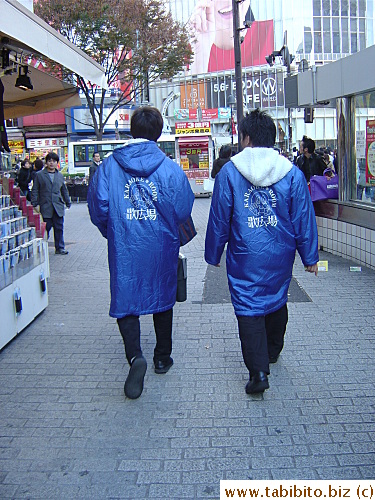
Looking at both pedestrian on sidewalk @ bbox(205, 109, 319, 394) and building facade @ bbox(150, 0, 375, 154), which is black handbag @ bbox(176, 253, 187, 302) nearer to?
pedestrian on sidewalk @ bbox(205, 109, 319, 394)

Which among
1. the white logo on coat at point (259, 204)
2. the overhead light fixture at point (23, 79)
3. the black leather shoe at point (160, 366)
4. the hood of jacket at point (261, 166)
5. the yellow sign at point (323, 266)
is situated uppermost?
the overhead light fixture at point (23, 79)

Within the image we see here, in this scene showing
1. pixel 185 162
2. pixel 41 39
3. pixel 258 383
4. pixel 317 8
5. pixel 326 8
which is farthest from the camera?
pixel 326 8

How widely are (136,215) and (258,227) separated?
798mm

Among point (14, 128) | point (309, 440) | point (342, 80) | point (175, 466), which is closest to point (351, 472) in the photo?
point (309, 440)

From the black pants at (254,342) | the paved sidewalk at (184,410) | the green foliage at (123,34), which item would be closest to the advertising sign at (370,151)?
the paved sidewalk at (184,410)

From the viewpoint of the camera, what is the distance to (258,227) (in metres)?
3.90

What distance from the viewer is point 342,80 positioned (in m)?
8.15

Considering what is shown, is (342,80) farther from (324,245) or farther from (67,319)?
(67,319)

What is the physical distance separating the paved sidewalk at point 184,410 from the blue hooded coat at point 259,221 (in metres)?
0.71

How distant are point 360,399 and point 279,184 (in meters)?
1.49

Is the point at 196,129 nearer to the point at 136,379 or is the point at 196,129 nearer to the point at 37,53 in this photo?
the point at 37,53

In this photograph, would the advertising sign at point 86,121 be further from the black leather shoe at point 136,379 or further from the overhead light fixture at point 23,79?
the black leather shoe at point 136,379

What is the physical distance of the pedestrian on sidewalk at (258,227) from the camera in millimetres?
3889
